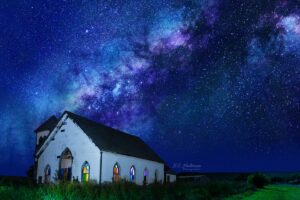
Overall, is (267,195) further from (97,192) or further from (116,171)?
(97,192)

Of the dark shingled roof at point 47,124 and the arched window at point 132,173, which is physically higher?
the dark shingled roof at point 47,124

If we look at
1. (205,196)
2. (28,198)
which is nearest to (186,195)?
(205,196)

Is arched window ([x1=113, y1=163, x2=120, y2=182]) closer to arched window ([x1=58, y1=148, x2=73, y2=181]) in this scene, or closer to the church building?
the church building

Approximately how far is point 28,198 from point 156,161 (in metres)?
33.0

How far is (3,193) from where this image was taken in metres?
17.5

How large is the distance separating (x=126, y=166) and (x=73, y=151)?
6.38 m

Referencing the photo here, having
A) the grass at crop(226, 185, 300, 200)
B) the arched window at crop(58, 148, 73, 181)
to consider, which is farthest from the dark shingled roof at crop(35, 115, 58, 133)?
the grass at crop(226, 185, 300, 200)

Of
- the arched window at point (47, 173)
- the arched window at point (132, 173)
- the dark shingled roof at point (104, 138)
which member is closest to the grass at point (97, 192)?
the dark shingled roof at point (104, 138)

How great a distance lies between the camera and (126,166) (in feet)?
125

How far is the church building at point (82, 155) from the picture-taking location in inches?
1315

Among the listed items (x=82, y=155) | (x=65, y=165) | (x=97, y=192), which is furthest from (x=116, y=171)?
(x=97, y=192)

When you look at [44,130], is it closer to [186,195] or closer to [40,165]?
[40,165]

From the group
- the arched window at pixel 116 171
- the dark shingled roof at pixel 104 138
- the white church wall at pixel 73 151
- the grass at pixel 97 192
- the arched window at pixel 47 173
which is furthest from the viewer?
the arched window at pixel 47 173

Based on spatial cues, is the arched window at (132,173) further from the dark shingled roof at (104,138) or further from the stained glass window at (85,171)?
the stained glass window at (85,171)
